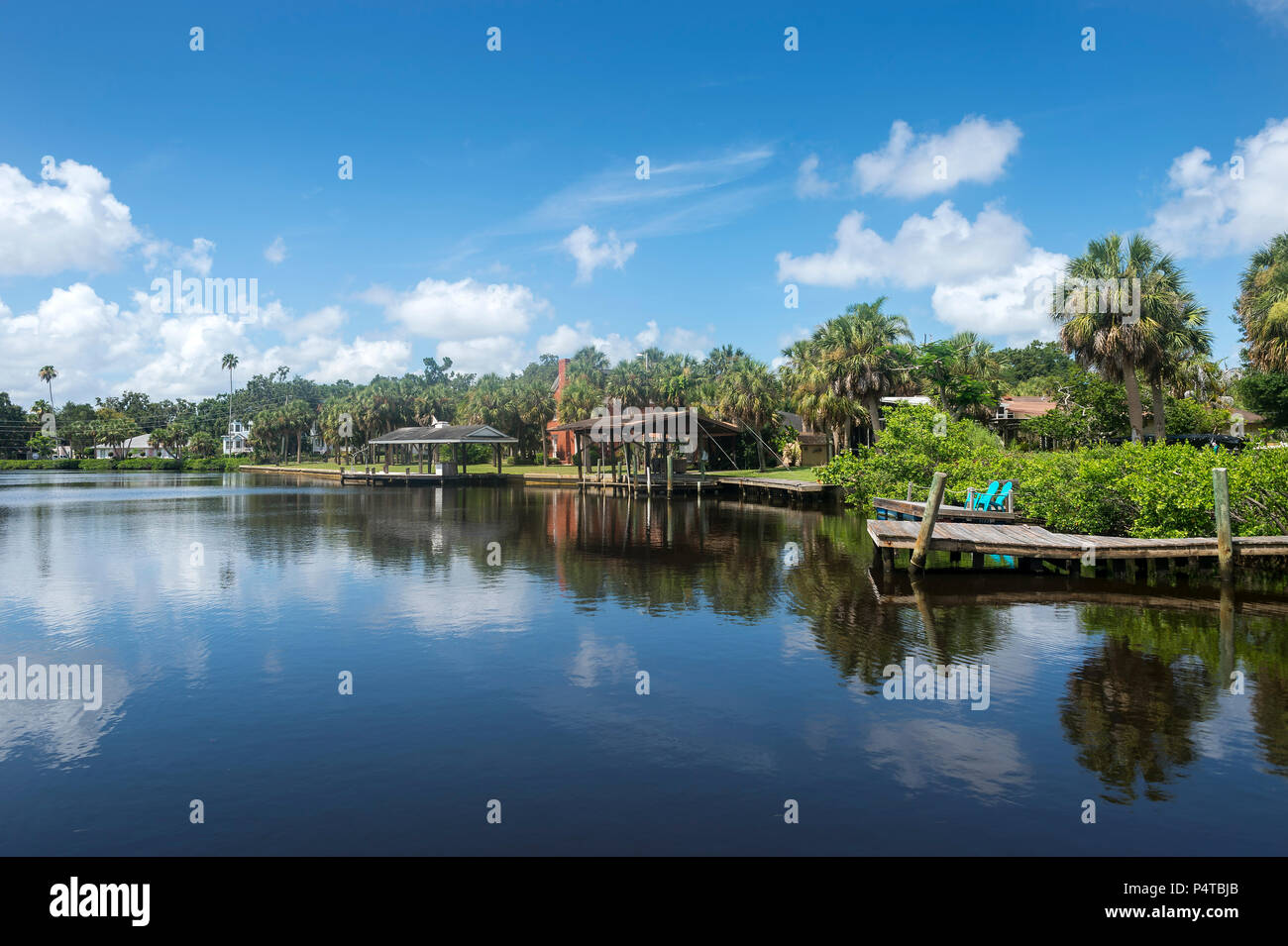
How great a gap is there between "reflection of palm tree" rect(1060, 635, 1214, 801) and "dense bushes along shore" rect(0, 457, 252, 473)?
111849mm

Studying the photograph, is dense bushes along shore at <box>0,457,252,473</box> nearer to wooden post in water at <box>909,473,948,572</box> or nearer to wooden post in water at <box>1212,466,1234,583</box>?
wooden post in water at <box>909,473,948,572</box>

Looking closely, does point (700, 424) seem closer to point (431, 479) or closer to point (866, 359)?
point (866, 359)

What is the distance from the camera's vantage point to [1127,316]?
34.7 meters

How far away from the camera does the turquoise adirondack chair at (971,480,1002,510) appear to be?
2411 cm

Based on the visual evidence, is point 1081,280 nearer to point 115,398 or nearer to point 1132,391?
point 1132,391

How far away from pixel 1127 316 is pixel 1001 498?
16.5 metres

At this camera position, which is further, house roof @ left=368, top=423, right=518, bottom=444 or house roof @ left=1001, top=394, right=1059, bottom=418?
house roof @ left=368, top=423, right=518, bottom=444

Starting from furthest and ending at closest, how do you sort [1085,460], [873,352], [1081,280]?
[873,352]
[1081,280]
[1085,460]

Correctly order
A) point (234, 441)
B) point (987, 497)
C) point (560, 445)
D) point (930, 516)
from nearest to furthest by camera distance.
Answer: point (930, 516) → point (987, 497) → point (560, 445) → point (234, 441)

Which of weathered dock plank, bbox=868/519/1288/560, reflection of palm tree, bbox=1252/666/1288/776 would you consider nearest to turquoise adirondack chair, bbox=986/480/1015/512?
weathered dock plank, bbox=868/519/1288/560

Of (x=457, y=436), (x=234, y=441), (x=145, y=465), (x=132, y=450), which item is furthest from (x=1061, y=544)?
(x=132, y=450)
